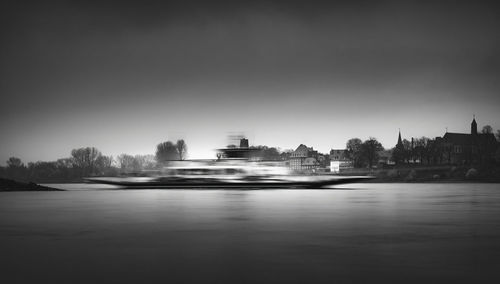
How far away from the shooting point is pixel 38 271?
10.3m

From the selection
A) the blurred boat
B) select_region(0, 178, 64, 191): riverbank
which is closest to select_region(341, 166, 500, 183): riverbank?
the blurred boat

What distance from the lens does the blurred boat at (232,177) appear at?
8481 cm

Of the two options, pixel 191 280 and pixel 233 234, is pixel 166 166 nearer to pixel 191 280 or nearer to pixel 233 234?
pixel 233 234

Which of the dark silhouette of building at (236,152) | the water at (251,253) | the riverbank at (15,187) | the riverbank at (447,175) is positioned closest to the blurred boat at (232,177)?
the dark silhouette of building at (236,152)

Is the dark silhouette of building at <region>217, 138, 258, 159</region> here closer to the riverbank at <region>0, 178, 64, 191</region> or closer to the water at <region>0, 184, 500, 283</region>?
the riverbank at <region>0, 178, 64, 191</region>

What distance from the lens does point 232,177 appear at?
87.1 m

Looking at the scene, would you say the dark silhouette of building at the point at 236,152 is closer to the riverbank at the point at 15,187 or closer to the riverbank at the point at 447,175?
the riverbank at the point at 15,187

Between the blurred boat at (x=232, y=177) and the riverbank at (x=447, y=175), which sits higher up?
the blurred boat at (x=232, y=177)

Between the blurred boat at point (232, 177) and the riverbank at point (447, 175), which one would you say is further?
the riverbank at point (447, 175)

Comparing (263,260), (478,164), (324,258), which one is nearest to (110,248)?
(263,260)

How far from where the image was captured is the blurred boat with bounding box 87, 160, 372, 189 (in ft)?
278

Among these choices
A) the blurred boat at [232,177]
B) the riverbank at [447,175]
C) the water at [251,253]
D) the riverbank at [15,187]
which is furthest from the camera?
the riverbank at [447,175]

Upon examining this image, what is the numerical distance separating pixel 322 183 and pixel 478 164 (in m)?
128

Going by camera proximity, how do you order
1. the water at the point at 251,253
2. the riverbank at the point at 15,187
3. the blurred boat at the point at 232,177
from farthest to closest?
the blurred boat at the point at 232,177
the riverbank at the point at 15,187
the water at the point at 251,253
